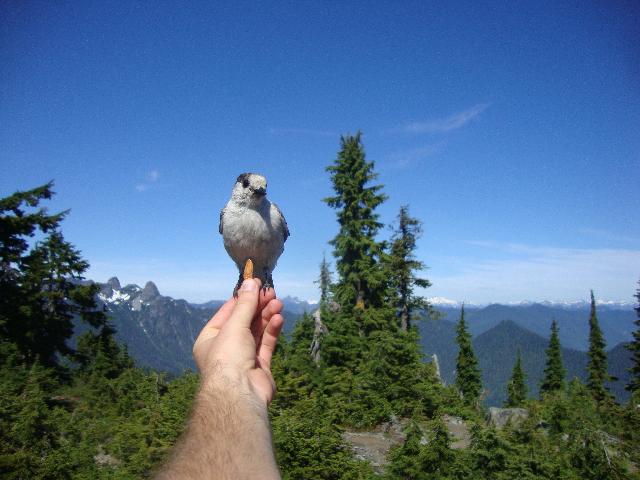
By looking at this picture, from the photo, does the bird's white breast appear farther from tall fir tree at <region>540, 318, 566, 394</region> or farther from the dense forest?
tall fir tree at <region>540, 318, 566, 394</region>

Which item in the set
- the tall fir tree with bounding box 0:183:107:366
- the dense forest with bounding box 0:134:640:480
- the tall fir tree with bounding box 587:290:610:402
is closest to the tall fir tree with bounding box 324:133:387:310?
the dense forest with bounding box 0:134:640:480

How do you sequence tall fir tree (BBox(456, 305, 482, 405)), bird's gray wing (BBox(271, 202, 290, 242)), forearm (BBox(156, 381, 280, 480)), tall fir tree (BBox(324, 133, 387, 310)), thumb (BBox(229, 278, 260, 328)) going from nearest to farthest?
forearm (BBox(156, 381, 280, 480)), thumb (BBox(229, 278, 260, 328)), bird's gray wing (BBox(271, 202, 290, 242)), tall fir tree (BBox(324, 133, 387, 310)), tall fir tree (BBox(456, 305, 482, 405))

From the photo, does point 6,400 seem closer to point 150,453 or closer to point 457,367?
point 150,453

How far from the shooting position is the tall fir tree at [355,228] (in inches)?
912

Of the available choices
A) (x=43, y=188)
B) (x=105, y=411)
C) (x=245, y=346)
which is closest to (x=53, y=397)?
(x=105, y=411)

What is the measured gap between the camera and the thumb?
316 cm

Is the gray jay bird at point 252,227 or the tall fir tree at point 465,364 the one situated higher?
the gray jay bird at point 252,227

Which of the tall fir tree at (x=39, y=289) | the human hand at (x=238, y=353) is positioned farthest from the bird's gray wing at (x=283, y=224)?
the tall fir tree at (x=39, y=289)

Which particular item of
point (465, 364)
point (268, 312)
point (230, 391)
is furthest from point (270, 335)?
point (465, 364)

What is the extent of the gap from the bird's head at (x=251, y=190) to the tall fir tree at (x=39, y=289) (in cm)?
1683

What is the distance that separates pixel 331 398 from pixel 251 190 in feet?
38.7

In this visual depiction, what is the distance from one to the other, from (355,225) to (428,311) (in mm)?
9748

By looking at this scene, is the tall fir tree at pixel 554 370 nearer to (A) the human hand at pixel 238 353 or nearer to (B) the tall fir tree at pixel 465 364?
(B) the tall fir tree at pixel 465 364

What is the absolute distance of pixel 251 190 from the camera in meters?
4.47
